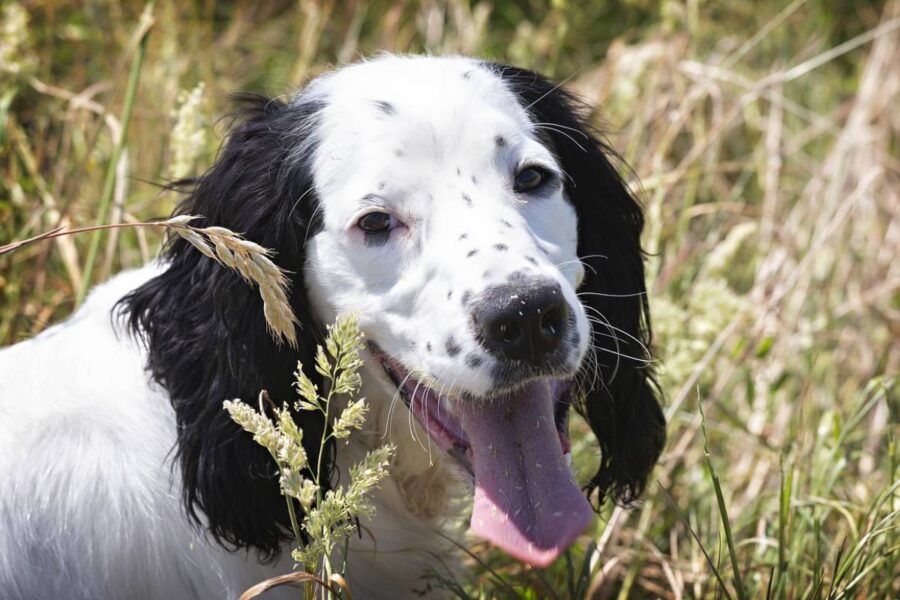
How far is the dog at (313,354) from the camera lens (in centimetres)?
244

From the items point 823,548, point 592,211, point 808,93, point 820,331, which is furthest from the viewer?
point 808,93

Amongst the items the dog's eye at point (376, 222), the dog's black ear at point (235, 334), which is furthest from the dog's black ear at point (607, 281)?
the dog's black ear at point (235, 334)

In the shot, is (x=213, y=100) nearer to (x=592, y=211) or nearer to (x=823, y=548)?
(x=592, y=211)

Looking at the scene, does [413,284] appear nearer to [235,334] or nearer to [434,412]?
[434,412]

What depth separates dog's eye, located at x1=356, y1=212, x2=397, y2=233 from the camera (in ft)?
8.33

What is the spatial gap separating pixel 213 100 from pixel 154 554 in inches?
111

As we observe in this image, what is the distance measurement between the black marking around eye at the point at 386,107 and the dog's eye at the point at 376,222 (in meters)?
0.24

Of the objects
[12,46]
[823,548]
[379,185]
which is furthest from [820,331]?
[12,46]

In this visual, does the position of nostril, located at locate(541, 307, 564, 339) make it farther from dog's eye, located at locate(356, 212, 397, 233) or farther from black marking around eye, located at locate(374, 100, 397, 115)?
black marking around eye, located at locate(374, 100, 397, 115)

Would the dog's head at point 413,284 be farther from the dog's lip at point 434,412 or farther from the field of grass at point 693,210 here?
the field of grass at point 693,210

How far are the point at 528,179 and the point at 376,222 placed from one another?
1.19 ft

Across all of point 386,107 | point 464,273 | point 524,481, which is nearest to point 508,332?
point 464,273

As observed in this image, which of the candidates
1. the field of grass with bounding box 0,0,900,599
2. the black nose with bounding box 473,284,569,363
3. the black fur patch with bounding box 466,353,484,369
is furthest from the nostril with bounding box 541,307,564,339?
the field of grass with bounding box 0,0,900,599

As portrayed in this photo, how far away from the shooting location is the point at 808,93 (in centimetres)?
619
